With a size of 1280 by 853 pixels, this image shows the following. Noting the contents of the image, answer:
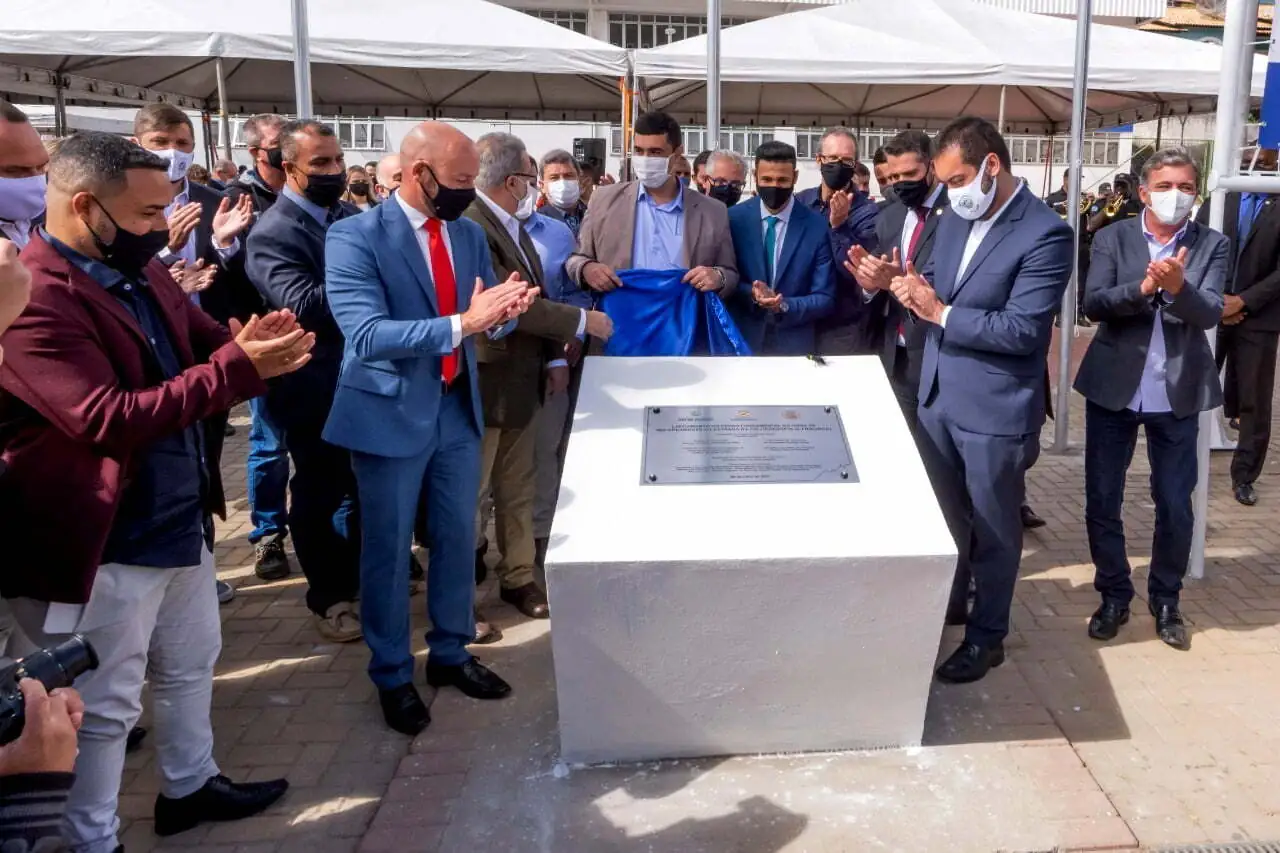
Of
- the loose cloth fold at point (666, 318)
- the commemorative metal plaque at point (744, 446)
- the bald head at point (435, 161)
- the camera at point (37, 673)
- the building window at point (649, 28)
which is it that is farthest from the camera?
the building window at point (649, 28)

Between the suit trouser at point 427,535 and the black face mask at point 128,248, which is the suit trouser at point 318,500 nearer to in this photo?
the suit trouser at point 427,535

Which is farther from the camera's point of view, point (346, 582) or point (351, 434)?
point (346, 582)

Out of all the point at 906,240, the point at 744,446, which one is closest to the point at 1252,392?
the point at 906,240

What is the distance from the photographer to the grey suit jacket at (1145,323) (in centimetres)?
417

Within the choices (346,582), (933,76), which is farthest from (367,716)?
(933,76)

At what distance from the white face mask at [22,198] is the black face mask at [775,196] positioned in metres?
2.88

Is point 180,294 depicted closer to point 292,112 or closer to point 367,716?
point 367,716

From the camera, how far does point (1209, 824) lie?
3072 mm

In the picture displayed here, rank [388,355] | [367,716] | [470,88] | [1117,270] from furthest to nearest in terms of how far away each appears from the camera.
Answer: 1. [470,88]
2. [1117,270]
3. [367,716]
4. [388,355]

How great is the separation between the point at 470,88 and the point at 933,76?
17.8 ft

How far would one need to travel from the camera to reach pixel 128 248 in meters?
2.65

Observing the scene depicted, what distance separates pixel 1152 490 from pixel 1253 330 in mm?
2701

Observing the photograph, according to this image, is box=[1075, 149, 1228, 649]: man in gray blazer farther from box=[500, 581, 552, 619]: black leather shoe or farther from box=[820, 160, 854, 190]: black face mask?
box=[500, 581, 552, 619]: black leather shoe

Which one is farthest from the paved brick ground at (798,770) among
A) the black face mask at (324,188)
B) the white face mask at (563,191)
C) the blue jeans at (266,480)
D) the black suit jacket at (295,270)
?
the white face mask at (563,191)
